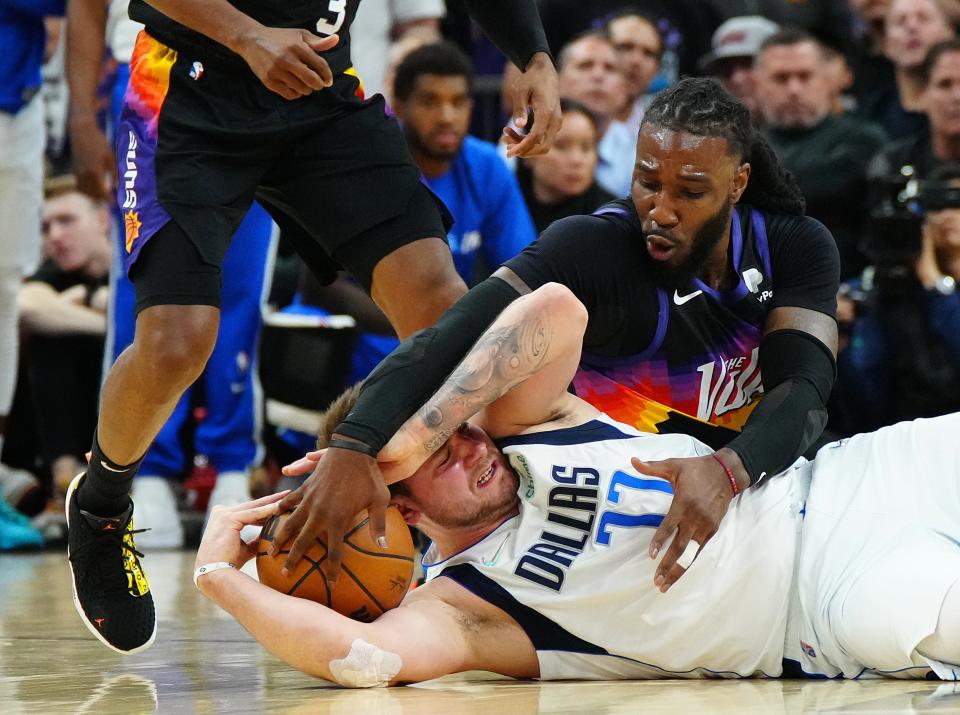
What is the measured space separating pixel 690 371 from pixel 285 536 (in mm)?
1160

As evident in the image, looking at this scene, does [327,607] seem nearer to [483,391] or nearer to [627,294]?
[483,391]

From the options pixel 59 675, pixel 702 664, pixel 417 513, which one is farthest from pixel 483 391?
pixel 59 675

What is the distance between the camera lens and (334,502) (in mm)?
2686

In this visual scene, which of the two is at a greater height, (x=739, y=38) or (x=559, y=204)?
(x=739, y=38)

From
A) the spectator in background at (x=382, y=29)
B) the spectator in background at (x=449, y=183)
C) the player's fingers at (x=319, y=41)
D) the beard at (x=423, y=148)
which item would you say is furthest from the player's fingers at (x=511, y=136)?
the spectator in background at (x=382, y=29)

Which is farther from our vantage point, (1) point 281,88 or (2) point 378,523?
(1) point 281,88

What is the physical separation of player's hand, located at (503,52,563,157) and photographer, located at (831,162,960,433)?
2.67m

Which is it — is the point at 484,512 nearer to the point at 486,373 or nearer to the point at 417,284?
the point at 486,373

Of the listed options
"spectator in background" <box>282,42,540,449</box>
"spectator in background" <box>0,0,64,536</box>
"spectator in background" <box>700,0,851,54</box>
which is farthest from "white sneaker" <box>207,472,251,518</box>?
"spectator in background" <box>700,0,851,54</box>

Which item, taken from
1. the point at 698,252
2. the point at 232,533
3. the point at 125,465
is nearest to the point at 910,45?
the point at 698,252

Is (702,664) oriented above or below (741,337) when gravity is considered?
below

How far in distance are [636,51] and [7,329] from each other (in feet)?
11.9

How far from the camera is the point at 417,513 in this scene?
2.99m

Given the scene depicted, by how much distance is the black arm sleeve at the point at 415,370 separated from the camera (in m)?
2.77
